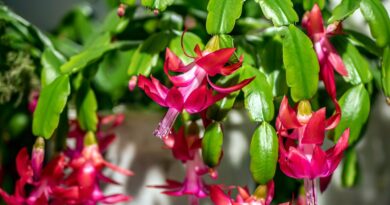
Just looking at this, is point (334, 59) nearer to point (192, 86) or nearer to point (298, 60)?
point (298, 60)

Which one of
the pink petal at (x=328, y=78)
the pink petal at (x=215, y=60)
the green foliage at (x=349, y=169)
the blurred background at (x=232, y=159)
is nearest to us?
the pink petal at (x=215, y=60)

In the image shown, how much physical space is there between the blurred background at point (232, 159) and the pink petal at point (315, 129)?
536 mm

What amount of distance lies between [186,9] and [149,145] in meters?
0.33

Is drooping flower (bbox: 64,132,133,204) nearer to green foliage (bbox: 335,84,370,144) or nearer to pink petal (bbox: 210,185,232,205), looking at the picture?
pink petal (bbox: 210,185,232,205)

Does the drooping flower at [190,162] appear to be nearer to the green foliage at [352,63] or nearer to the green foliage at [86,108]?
the green foliage at [86,108]

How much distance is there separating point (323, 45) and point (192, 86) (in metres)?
0.23

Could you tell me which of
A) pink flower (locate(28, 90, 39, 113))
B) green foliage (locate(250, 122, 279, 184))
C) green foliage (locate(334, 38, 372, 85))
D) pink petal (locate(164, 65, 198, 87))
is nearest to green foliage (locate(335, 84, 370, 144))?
green foliage (locate(334, 38, 372, 85))

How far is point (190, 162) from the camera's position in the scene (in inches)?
35.6

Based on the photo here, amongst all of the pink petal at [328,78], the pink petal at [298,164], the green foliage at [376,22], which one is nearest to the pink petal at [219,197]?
the pink petal at [298,164]

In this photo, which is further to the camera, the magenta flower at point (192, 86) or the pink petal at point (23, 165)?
the pink petal at point (23, 165)

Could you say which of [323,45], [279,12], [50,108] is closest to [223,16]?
[279,12]

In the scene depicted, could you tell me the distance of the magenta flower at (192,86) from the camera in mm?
694

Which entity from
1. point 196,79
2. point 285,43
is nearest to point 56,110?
point 196,79

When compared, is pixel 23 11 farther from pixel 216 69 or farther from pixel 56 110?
pixel 216 69
